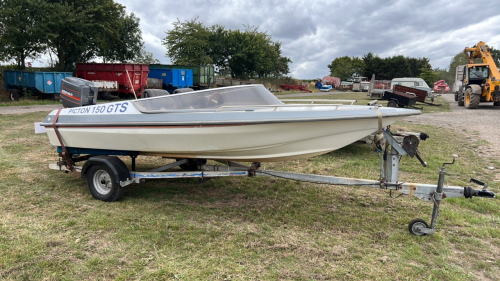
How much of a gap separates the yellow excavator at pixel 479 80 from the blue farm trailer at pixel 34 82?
788 inches

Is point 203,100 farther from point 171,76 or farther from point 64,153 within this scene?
point 171,76

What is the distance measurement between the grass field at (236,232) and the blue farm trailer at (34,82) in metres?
12.7

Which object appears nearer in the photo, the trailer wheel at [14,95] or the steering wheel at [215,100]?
the steering wheel at [215,100]

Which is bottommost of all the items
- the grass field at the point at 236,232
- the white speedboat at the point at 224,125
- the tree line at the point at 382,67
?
the grass field at the point at 236,232

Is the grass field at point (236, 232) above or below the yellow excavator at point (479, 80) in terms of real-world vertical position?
below

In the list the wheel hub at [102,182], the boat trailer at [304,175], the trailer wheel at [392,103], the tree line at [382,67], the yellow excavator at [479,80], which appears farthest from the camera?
the tree line at [382,67]

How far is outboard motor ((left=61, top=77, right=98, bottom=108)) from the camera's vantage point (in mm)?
5012

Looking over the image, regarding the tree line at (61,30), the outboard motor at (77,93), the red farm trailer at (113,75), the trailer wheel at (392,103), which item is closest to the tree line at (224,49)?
the tree line at (61,30)

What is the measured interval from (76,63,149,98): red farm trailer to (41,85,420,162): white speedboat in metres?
14.0

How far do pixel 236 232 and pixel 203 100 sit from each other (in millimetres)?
1636

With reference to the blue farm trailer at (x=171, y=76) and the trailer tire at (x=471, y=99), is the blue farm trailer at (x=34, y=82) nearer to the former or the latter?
the blue farm trailer at (x=171, y=76)

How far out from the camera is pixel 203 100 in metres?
4.12

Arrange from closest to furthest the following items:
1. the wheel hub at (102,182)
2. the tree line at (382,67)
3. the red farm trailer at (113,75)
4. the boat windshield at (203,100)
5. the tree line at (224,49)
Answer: the boat windshield at (203,100) < the wheel hub at (102,182) < the red farm trailer at (113,75) < the tree line at (224,49) < the tree line at (382,67)

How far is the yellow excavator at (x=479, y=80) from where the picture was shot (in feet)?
52.5
